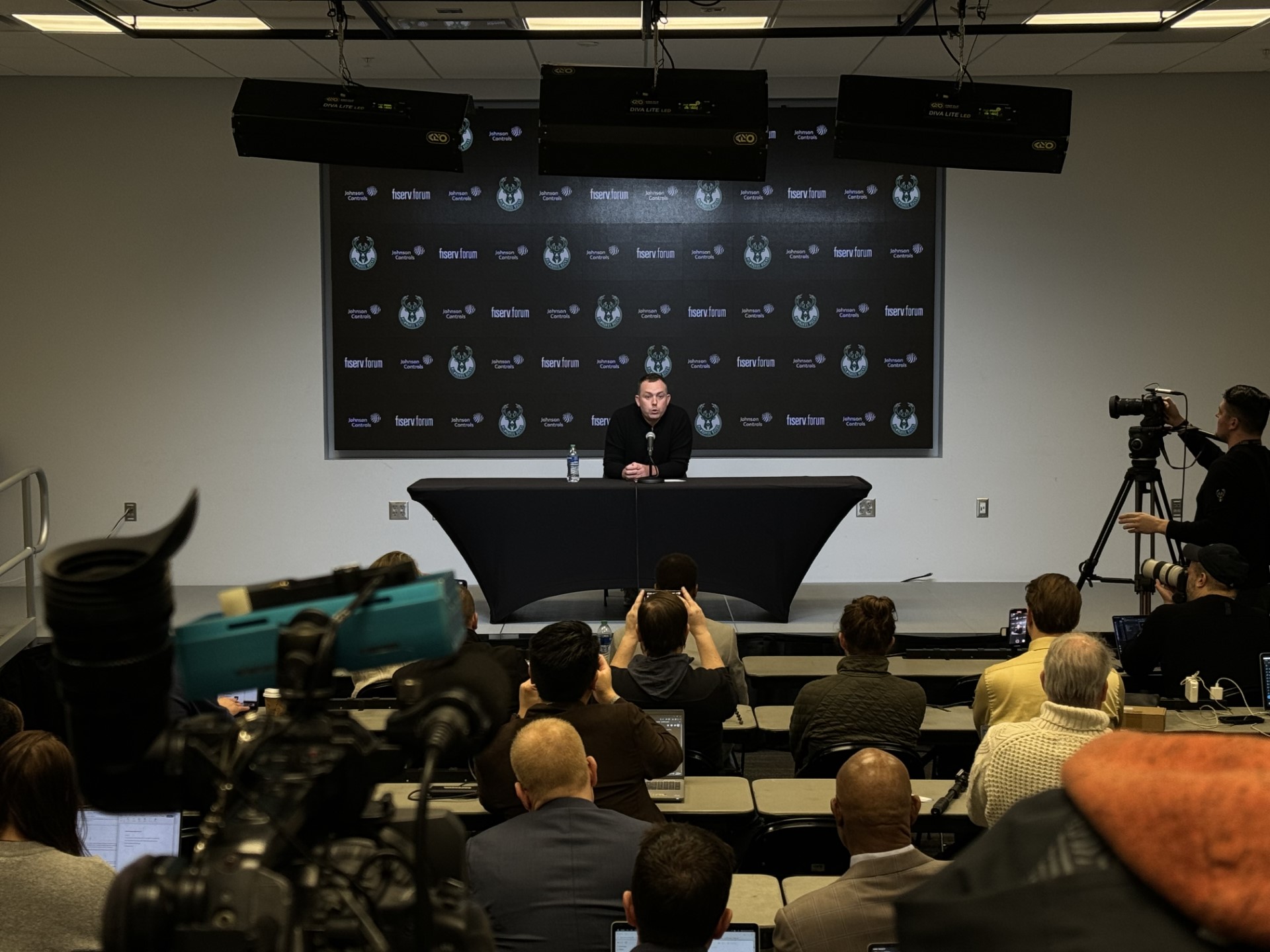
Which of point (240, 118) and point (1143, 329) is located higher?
point (240, 118)

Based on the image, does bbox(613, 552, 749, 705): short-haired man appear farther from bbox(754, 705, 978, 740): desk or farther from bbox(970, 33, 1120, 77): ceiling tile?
bbox(970, 33, 1120, 77): ceiling tile

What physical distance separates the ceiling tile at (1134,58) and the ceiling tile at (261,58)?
4971 millimetres

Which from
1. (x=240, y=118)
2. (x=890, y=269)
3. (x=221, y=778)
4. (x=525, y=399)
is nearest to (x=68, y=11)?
(x=240, y=118)

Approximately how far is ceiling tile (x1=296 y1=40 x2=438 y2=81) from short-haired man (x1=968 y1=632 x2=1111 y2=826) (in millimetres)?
5783

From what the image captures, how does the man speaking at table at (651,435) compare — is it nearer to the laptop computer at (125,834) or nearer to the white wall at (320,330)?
the white wall at (320,330)

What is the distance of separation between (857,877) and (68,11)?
6537 millimetres

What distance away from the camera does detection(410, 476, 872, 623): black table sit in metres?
6.93

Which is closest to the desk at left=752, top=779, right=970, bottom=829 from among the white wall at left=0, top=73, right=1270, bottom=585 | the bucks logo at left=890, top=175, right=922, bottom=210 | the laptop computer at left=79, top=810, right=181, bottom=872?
the laptop computer at left=79, top=810, right=181, bottom=872

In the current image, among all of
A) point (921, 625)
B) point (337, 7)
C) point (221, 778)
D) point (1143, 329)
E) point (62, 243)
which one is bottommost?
point (921, 625)

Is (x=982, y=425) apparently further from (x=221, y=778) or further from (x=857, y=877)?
(x=221, y=778)

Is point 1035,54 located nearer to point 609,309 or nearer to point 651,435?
point 609,309

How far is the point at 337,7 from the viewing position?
604 centimetres

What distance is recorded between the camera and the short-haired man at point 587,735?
3129 mm

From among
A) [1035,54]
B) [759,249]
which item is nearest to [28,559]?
[759,249]
